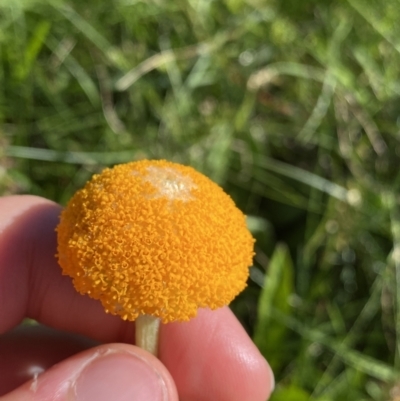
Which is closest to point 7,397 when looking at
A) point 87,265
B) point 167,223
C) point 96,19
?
point 87,265

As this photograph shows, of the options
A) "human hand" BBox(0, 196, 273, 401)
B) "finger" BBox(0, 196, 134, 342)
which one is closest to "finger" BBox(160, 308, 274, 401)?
"human hand" BBox(0, 196, 273, 401)

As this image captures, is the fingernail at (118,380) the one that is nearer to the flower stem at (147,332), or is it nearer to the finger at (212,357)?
the flower stem at (147,332)

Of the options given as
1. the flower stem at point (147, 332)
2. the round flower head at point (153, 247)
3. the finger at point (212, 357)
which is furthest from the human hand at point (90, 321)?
the round flower head at point (153, 247)

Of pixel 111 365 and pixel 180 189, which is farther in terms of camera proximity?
pixel 111 365

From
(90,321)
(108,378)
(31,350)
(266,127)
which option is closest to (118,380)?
(108,378)

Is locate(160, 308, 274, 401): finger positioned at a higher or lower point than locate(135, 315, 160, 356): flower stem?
lower

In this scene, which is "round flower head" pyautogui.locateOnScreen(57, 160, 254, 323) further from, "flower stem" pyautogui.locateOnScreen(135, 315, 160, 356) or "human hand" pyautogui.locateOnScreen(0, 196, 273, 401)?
"human hand" pyautogui.locateOnScreen(0, 196, 273, 401)

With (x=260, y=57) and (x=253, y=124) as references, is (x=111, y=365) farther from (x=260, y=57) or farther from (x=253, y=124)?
(x=260, y=57)

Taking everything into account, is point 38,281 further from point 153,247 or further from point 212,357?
point 153,247
